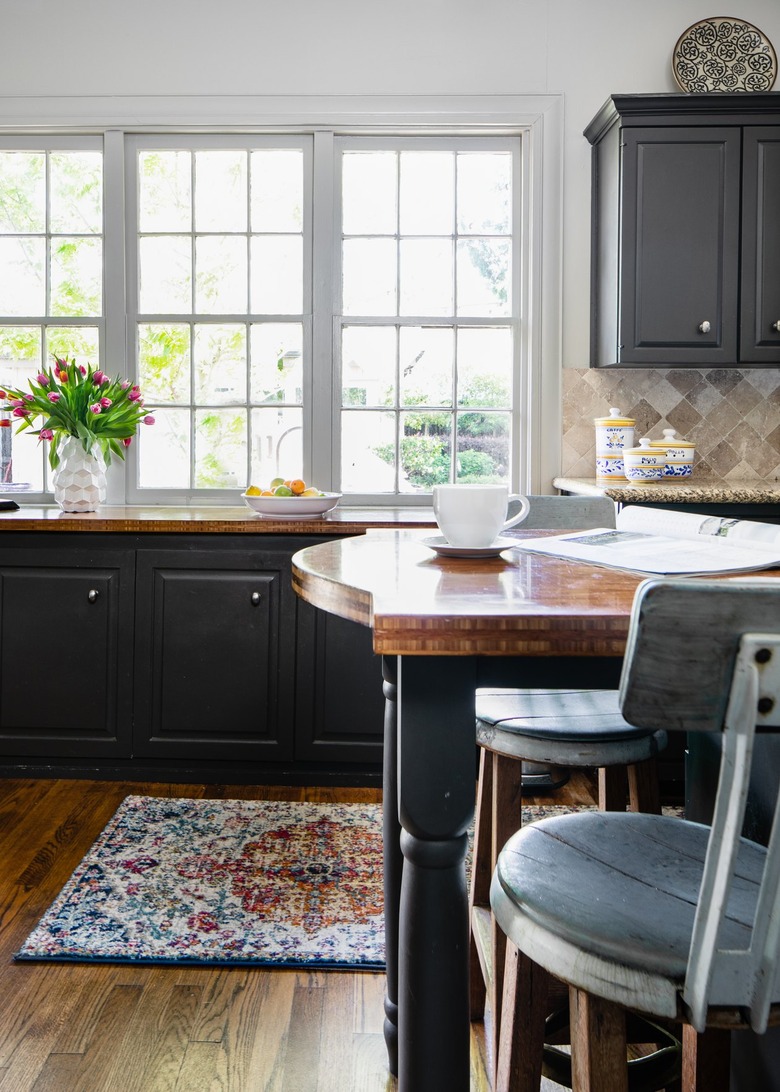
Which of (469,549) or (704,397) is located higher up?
(704,397)

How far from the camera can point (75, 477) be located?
3355 mm

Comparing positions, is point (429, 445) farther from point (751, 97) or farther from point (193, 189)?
point (751, 97)

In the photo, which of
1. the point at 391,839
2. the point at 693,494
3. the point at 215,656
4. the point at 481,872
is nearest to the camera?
the point at 391,839

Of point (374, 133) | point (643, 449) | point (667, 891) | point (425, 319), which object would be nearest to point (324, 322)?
point (425, 319)

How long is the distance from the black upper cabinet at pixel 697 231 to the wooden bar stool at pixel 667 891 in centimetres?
250

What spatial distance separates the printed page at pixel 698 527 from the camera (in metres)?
1.42

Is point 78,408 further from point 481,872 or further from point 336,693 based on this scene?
point 481,872

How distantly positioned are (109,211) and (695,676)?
11.7ft

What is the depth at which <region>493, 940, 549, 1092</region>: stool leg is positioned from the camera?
48.6 inches

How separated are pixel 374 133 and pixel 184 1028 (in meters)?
3.20

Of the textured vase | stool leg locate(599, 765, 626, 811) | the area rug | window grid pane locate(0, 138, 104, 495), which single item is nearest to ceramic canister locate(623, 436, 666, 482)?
the area rug

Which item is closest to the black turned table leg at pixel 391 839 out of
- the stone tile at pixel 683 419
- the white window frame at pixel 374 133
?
the white window frame at pixel 374 133

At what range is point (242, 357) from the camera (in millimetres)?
3822

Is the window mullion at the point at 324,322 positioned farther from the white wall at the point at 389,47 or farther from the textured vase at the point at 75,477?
the textured vase at the point at 75,477
